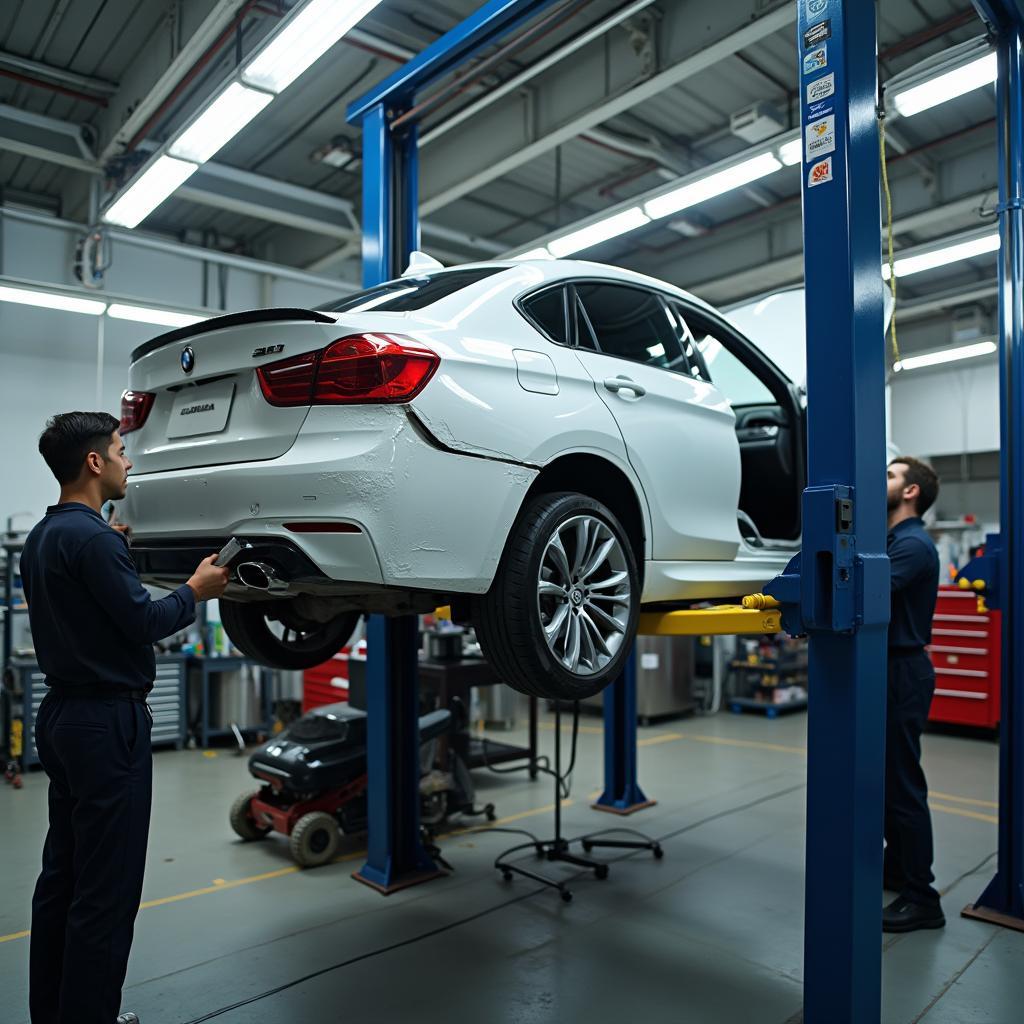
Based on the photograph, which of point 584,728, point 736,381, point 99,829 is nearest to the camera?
point 99,829

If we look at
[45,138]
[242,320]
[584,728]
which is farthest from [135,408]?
[584,728]

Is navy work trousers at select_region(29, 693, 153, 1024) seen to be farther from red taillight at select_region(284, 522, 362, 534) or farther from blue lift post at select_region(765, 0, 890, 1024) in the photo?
blue lift post at select_region(765, 0, 890, 1024)

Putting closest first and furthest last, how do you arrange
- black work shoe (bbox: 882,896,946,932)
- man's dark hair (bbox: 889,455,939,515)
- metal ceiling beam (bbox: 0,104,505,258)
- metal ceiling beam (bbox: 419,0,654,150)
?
black work shoe (bbox: 882,896,946,932)
man's dark hair (bbox: 889,455,939,515)
metal ceiling beam (bbox: 419,0,654,150)
metal ceiling beam (bbox: 0,104,505,258)

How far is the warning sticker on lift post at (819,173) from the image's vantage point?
7.37 feet

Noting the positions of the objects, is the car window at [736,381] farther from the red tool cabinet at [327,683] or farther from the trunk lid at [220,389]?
the red tool cabinet at [327,683]

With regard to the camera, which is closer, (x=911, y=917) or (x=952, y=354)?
(x=911, y=917)

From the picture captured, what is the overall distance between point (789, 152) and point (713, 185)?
571 mm

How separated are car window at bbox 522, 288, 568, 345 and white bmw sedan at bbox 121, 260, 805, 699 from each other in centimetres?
1

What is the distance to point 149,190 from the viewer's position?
19.8ft

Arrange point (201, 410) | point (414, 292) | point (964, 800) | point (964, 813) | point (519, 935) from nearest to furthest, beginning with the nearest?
1. point (201, 410)
2. point (414, 292)
3. point (519, 935)
4. point (964, 813)
5. point (964, 800)

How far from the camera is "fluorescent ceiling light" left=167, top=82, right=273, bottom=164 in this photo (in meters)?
4.77

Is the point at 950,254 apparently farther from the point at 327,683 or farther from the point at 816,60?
the point at 327,683

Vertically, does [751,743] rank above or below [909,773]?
below

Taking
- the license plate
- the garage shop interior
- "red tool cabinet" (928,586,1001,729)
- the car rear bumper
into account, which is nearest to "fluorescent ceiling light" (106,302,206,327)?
the garage shop interior
